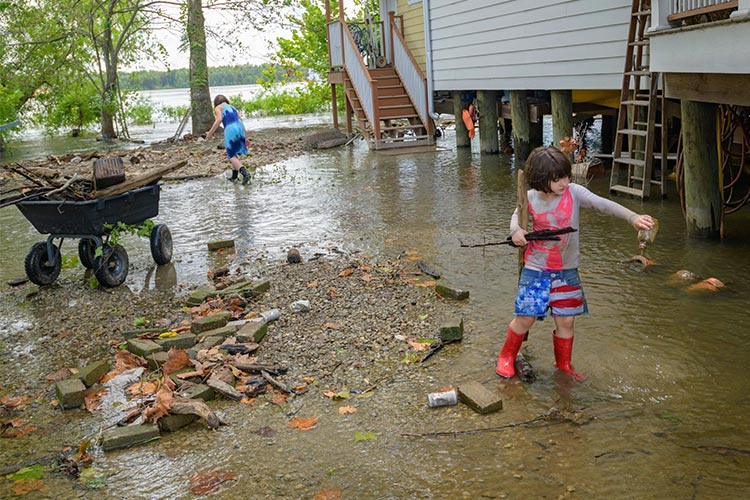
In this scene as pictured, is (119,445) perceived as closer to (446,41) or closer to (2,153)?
(446,41)

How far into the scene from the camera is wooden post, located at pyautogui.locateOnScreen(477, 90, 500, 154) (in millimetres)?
17297

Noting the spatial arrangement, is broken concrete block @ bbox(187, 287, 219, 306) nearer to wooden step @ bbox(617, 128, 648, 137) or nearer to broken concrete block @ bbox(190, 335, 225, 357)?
broken concrete block @ bbox(190, 335, 225, 357)

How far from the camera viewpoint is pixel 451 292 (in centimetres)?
700

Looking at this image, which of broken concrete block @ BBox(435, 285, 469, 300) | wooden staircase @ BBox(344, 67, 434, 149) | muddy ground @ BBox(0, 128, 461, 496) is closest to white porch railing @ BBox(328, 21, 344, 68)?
wooden staircase @ BBox(344, 67, 434, 149)

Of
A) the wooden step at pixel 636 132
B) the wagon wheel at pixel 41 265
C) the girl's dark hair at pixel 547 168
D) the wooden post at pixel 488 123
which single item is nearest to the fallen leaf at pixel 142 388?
the girl's dark hair at pixel 547 168

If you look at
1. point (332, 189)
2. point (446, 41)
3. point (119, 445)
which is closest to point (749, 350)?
point (119, 445)

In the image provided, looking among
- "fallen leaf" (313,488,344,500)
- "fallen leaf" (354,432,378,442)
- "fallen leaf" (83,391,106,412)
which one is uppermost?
"fallen leaf" (83,391,106,412)

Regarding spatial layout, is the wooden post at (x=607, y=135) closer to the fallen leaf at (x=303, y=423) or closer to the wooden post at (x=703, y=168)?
the wooden post at (x=703, y=168)

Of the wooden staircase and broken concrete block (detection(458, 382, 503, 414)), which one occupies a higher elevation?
the wooden staircase

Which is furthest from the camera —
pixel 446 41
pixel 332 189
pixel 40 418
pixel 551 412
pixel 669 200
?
pixel 446 41

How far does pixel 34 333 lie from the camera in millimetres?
7117

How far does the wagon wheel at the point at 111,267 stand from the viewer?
8234 millimetres

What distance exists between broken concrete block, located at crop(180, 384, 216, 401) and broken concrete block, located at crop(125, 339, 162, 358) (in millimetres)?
805

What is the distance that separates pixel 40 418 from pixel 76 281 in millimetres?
3800
